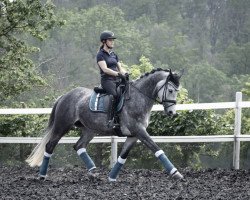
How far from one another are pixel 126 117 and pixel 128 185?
974mm

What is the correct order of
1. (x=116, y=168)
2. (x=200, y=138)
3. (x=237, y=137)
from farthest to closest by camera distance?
(x=200, y=138), (x=237, y=137), (x=116, y=168)

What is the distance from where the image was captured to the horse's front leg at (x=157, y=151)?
361 inches

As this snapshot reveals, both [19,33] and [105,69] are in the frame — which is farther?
[19,33]

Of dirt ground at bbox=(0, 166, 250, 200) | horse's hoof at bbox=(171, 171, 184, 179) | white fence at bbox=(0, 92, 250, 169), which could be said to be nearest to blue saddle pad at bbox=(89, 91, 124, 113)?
dirt ground at bbox=(0, 166, 250, 200)

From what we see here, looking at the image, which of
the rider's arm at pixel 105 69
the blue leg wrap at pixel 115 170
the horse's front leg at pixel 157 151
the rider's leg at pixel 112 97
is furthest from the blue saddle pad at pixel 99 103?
the blue leg wrap at pixel 115 170

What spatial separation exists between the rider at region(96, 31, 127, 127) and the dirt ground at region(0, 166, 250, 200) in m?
1.06

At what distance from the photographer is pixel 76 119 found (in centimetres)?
1021

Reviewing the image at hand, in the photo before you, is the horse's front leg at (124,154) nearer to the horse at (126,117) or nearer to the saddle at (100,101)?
the horse at (126,117)

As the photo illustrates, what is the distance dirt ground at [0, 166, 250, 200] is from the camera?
26.8ft

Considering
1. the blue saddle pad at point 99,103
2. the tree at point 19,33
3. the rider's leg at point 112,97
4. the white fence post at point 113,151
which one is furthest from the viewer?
the tree at point 19,33

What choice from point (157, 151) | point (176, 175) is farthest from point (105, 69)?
point (176, 175)

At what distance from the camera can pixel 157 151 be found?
9.23 metres

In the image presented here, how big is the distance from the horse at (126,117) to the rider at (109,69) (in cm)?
14

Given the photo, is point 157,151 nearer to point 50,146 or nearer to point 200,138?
point 50,146
